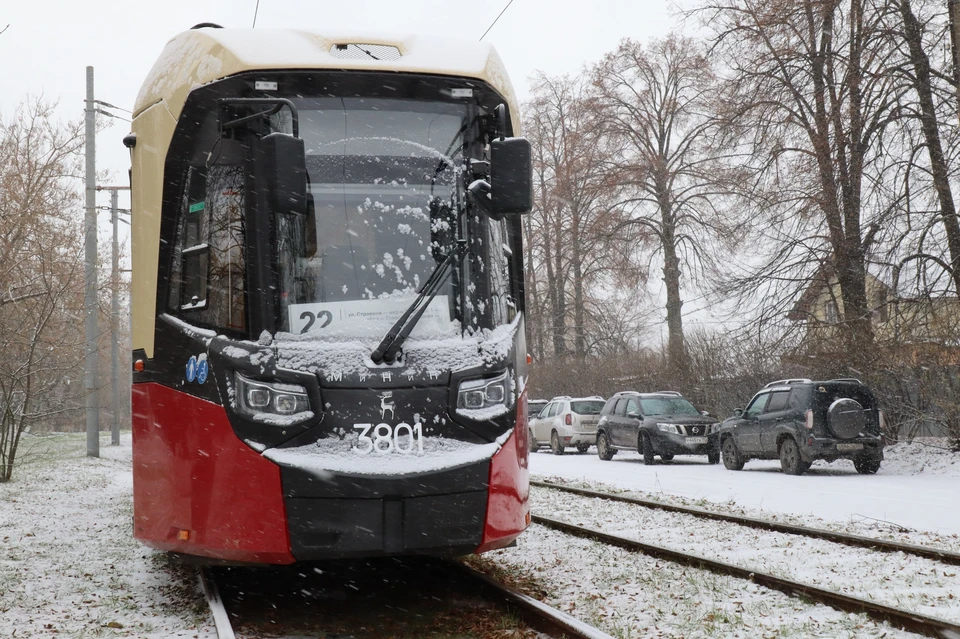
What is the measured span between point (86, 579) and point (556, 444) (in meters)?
20.4

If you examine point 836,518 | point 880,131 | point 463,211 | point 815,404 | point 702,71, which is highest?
point 702,71

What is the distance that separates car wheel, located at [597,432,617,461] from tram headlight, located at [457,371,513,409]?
1793 cm


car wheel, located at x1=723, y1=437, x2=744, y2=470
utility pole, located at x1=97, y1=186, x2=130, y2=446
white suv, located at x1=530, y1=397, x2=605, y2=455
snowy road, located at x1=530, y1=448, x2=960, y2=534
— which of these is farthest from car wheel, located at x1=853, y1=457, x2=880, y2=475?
utility pole, located at x1=97, y1=186, x2=130, y2=446

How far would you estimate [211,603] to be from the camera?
6367mm

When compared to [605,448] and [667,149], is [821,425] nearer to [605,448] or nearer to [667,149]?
[605,448]

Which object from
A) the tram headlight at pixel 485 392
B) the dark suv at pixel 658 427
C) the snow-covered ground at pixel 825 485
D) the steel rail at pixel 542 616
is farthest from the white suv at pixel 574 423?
the tram headlight at pixel 485 392

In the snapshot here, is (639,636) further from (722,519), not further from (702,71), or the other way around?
(702,71)

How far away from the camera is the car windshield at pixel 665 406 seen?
2208 cm

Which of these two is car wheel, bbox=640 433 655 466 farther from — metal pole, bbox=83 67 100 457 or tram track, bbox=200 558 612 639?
tram track, bbox=200 558 612 639

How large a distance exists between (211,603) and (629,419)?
1693 centimetres

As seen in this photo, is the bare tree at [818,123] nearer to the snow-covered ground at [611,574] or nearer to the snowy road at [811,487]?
the snowy road at [811,487]

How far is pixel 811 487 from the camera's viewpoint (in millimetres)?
15102

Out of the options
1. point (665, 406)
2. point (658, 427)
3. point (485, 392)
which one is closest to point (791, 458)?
point (658, 427)

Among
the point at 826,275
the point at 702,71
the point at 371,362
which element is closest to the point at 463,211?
the point at 371,362
